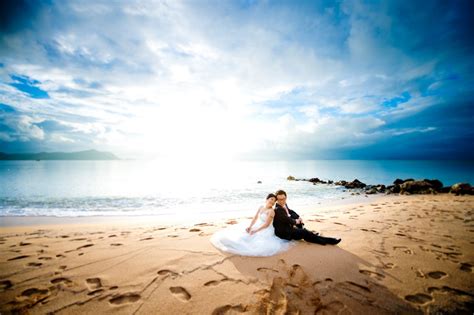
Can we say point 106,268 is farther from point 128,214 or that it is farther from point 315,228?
point 128,214

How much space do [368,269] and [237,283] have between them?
3.15 m

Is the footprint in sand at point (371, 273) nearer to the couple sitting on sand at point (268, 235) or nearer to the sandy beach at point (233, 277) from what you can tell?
the sandy beach at point (233, 277)

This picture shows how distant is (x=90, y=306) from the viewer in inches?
135

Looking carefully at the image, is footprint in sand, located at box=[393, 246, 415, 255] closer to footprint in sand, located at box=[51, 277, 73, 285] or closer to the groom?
the groom

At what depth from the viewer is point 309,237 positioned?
6223 millimetres

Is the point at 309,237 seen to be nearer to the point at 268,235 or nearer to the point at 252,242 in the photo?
the point at 268,235

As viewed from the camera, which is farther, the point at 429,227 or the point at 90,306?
the point at 429,227

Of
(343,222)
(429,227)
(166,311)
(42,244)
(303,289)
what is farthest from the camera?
(343,222)

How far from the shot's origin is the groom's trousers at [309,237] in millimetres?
6047

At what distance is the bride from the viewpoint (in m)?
5.52

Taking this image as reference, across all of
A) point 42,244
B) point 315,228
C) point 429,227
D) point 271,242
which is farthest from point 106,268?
point 429,227

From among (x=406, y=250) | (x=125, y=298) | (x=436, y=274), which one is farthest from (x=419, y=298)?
(x=125, y=298)

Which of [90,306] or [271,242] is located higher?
[271,242]

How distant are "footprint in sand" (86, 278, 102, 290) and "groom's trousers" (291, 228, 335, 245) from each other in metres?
5.23
